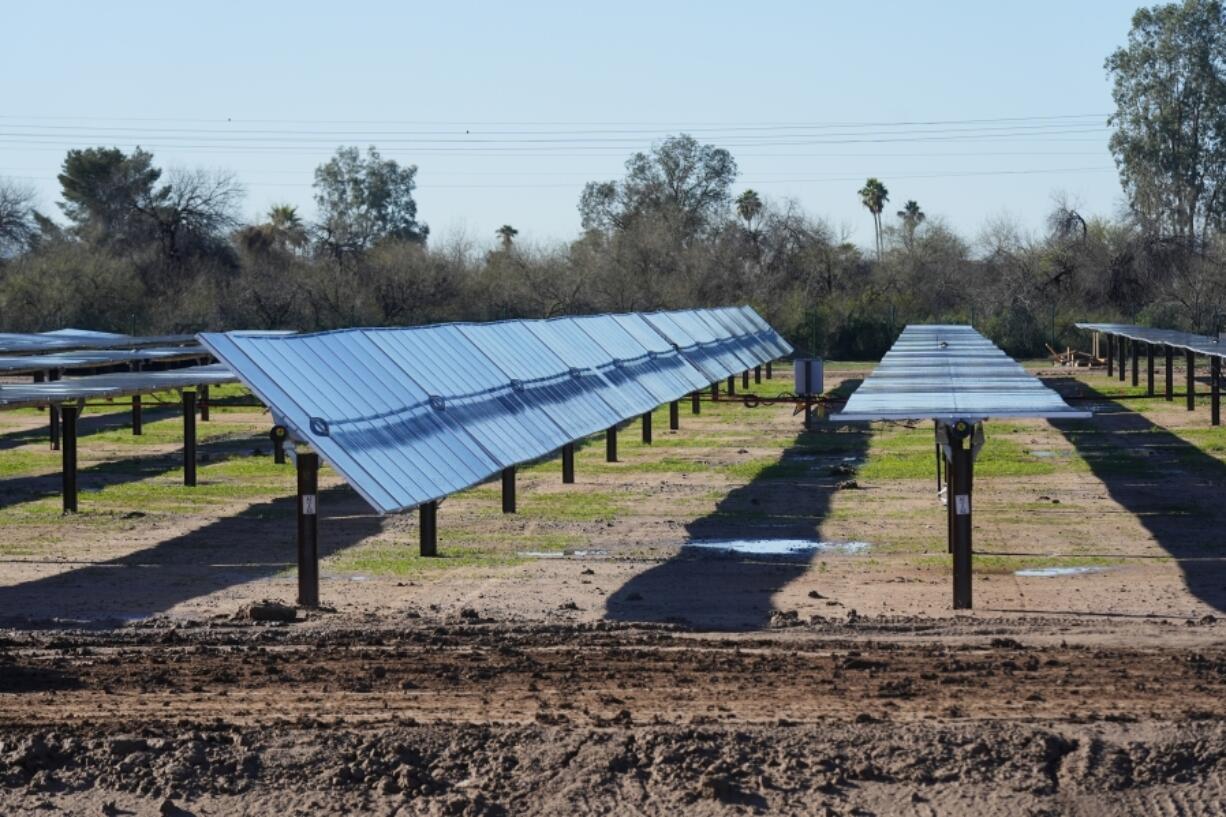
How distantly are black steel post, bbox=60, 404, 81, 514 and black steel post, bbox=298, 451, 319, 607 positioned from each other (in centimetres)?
818

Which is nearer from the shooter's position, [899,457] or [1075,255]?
[899,457]

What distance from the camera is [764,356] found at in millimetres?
49188

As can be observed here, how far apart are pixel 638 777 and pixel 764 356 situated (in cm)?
3967

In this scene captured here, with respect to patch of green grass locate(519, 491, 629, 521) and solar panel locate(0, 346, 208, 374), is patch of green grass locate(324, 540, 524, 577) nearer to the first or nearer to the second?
patch of green grass locate(519, 491, 629, 521)

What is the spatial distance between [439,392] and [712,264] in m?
56.4

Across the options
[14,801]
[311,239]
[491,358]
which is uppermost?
[311,239]

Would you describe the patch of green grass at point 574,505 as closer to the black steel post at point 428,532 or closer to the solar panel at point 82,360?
the black steel post at point 428,532

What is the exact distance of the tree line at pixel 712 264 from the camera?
6366 centimetres

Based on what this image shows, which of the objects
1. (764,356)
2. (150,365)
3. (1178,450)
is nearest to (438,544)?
(1178,450)

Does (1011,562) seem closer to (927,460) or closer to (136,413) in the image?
(927,460)

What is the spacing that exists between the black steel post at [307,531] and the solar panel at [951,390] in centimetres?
533

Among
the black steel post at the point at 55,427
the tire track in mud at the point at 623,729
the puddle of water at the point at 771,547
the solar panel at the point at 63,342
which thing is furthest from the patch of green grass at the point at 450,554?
the solar panel at the point at 63,342

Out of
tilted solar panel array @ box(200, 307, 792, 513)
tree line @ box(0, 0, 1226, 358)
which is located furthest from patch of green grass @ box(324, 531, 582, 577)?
tree line @ box(0, 0, 1226, 358)

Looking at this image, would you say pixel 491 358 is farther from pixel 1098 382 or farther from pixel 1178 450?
pixel 1098 382
